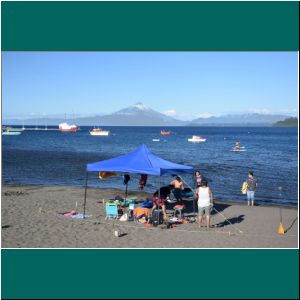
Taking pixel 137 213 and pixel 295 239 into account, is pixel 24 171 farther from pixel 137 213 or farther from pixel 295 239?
pixel 295 239

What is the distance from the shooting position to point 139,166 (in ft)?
45.1

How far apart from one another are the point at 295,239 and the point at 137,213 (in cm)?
461

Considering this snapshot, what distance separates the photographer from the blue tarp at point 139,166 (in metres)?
13.5

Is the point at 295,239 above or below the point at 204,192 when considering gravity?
below

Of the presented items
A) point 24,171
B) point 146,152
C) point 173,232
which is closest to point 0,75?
point 173,232

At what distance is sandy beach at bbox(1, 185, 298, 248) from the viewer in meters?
11.0

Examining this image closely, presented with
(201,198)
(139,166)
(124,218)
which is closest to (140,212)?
(124,218)

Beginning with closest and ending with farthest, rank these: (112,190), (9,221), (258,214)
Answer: (9,221) < (258,214) < (112,190)

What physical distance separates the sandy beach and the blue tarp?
5.15 ft

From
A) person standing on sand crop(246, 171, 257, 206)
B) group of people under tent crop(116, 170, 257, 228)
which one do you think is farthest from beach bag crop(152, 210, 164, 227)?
person standing on sand crop(246, 171, 257, 206)

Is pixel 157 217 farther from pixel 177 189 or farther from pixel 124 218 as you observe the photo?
pixel 177 189

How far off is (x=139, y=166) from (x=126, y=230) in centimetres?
219

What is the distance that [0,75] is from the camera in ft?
24.2

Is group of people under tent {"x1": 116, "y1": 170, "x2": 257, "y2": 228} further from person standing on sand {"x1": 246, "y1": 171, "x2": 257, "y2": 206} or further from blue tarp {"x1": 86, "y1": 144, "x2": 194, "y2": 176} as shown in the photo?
blue tarp {"x1": 86, "y1": 144, "x2": 194, "y2": 176}
